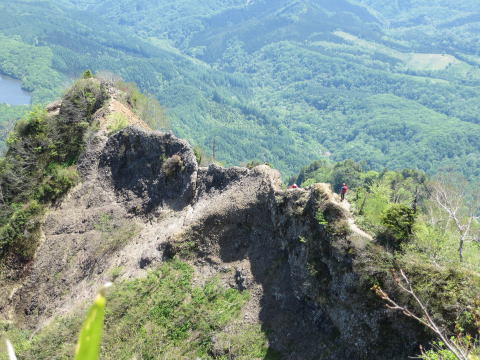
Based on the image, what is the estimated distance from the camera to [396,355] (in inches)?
819

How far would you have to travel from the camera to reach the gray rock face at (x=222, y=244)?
76.3ft

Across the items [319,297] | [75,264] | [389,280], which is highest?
[389,280]

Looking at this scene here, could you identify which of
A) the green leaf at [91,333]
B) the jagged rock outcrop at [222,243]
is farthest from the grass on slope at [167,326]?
the green leaf at [91,333]

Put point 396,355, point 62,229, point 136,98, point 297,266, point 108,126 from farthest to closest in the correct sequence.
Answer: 1. point 136,98
2. point 108,126
3. point 62,229
4. point 297,266
5. point 396,355

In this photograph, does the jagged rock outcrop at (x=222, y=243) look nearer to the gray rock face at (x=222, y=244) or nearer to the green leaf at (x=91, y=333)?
the gray rock face at (x=222, y=244)

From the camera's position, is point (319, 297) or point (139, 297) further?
point (139, 297)

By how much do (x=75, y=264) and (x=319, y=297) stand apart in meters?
22.8

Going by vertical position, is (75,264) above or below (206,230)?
below

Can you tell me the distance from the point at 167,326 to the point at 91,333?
26.5 m

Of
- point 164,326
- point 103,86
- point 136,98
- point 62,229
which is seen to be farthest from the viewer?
point 136,98

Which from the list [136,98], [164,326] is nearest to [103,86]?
[136,98]

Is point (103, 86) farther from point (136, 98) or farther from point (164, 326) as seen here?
point (164, 326)

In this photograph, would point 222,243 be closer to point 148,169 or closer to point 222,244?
point 222,244

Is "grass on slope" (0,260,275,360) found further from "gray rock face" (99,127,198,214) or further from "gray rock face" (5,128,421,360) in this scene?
"gray rock face" (99,127,198,214)
